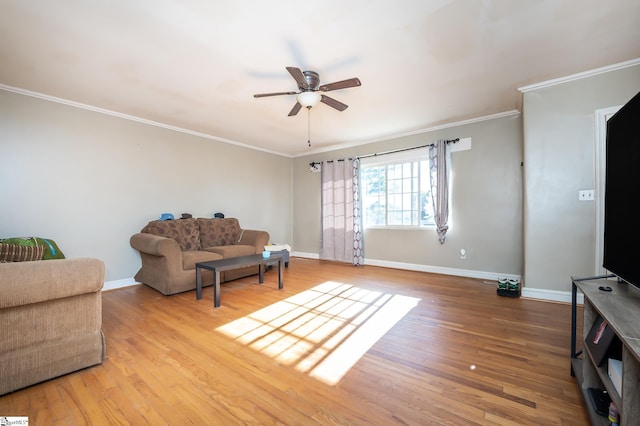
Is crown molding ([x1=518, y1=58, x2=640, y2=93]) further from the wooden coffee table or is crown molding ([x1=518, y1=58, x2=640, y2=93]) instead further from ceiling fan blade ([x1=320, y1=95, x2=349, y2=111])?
the wooden coffee table

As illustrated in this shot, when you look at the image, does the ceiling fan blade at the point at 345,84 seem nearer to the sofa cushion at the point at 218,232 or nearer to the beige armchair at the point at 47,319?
the beige armchair at the point at 47,319

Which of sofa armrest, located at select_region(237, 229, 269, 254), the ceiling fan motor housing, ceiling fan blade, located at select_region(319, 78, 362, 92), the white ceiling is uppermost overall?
the white ceiling

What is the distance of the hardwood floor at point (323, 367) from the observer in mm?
1376

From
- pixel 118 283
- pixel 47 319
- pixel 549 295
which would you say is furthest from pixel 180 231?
pixel 549 295

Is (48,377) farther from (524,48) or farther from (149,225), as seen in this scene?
(524,48)

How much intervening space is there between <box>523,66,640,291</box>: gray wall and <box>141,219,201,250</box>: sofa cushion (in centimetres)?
448

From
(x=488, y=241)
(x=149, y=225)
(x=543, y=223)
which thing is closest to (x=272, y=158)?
(x=149, y=225)

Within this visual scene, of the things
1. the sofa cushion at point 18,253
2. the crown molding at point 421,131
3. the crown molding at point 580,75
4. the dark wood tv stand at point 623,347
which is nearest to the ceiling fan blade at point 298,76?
the dark wood tv stand at point 623,347

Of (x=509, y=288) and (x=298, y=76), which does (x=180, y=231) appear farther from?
(x=509, y=288)

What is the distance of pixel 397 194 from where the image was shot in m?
4.98

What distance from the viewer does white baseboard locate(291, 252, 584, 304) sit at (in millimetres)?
2988

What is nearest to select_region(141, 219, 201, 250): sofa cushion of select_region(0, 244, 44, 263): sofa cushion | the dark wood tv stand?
select_region(0, 244, 44, 263): sofa cushion

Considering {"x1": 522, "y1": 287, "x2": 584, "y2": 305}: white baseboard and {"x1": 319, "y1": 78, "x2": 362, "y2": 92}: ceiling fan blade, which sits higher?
{"x1": 319, "y1": 78, "x2": 362, "y2": 92}: ceiling fan blade

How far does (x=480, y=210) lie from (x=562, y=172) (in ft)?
4.12
